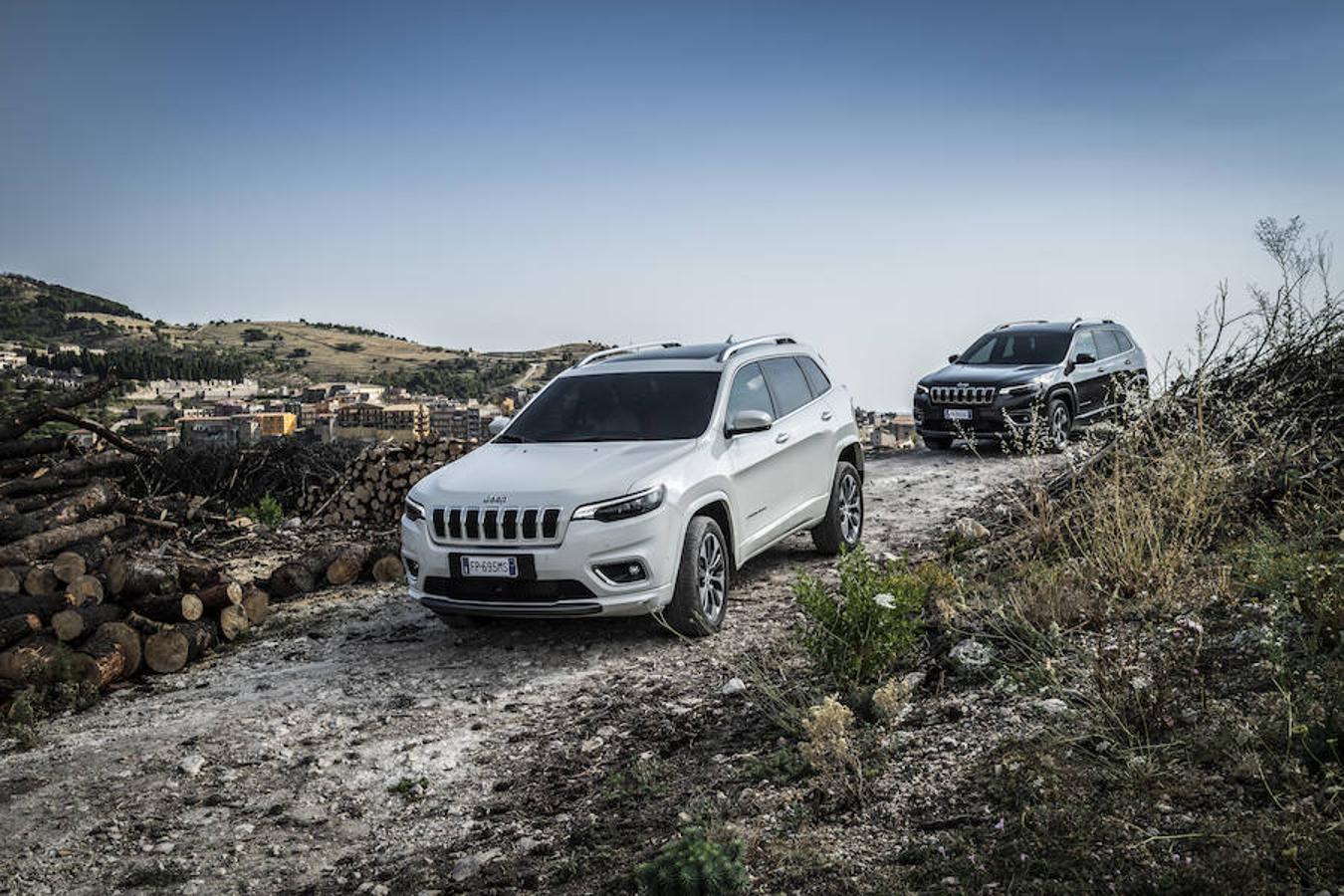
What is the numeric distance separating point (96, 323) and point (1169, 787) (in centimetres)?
10709

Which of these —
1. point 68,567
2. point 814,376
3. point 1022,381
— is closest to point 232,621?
point 68,567

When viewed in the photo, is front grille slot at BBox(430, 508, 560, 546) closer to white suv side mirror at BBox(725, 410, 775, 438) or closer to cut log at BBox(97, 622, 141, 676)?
white suv side mirror at BBox(725, 410, 775, 438)

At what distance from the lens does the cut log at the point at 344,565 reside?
9.59 meters

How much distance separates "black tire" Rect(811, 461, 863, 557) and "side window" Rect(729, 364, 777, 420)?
1278 millimetres

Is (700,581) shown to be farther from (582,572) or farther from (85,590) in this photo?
(85,590)

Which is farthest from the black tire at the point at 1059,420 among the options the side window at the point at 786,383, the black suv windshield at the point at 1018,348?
the side window at the point at 786,383

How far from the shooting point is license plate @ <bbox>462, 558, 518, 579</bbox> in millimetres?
6453

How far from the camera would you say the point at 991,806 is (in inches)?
Result: 152

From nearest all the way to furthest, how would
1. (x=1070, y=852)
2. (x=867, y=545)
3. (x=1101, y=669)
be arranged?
(x=1070, y=852) < (x=1101, y=669) < (x=867, y=545)

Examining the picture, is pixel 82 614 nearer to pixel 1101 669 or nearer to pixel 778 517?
pixel 778 517

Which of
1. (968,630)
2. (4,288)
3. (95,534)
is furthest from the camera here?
(4,288)

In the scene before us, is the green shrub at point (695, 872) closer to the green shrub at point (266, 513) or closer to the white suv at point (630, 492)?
the white suv at point (630, 492)

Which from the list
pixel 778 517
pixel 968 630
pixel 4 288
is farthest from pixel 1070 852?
pixel 4 288

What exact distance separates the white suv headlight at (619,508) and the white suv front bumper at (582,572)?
0.15 feet
